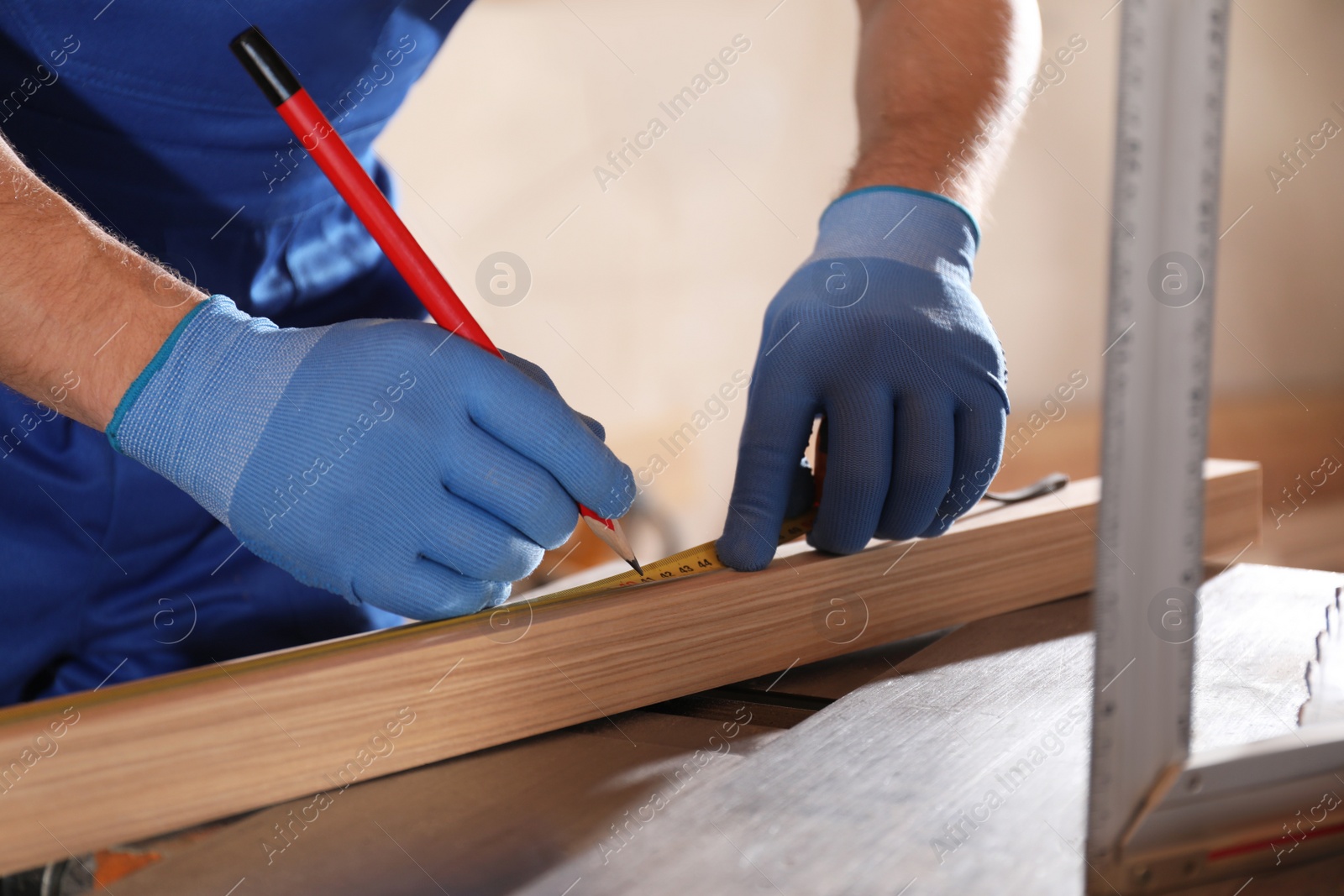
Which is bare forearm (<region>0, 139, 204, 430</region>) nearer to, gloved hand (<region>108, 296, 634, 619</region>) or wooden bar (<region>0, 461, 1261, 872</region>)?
gloved hand (<region>108, 296, 634, 619</region>)

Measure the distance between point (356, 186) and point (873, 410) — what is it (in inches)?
22.2

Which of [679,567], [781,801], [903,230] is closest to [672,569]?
[679,567]

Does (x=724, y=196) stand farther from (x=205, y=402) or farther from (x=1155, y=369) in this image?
(x=1155, y=369)

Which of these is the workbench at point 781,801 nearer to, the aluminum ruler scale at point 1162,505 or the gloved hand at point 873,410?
the aluminum ruler scale at point 1162,505

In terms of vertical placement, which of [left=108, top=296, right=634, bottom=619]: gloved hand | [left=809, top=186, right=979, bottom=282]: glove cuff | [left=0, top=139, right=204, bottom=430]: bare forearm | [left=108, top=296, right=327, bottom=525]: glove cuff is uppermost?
[left=0, top=139, right=204, bottom=430]: bare forearm

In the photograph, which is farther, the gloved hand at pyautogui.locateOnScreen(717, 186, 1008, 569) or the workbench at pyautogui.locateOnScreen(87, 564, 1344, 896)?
the gloved hand at pyautogui.locateOnScreen(717, 186, 1008, 569)

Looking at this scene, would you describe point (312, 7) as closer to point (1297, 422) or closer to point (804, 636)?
point (804, 636)

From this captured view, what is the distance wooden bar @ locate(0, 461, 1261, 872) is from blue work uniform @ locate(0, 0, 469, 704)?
1.60ft

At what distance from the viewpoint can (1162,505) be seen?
483 millimetres

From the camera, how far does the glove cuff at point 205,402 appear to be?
0.80 m

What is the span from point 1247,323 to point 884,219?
3619mm

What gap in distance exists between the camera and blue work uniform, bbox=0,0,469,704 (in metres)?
1.03

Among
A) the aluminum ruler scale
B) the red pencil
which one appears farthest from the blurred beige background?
the aluminum ruler scale

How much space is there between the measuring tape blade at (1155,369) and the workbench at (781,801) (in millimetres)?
112
